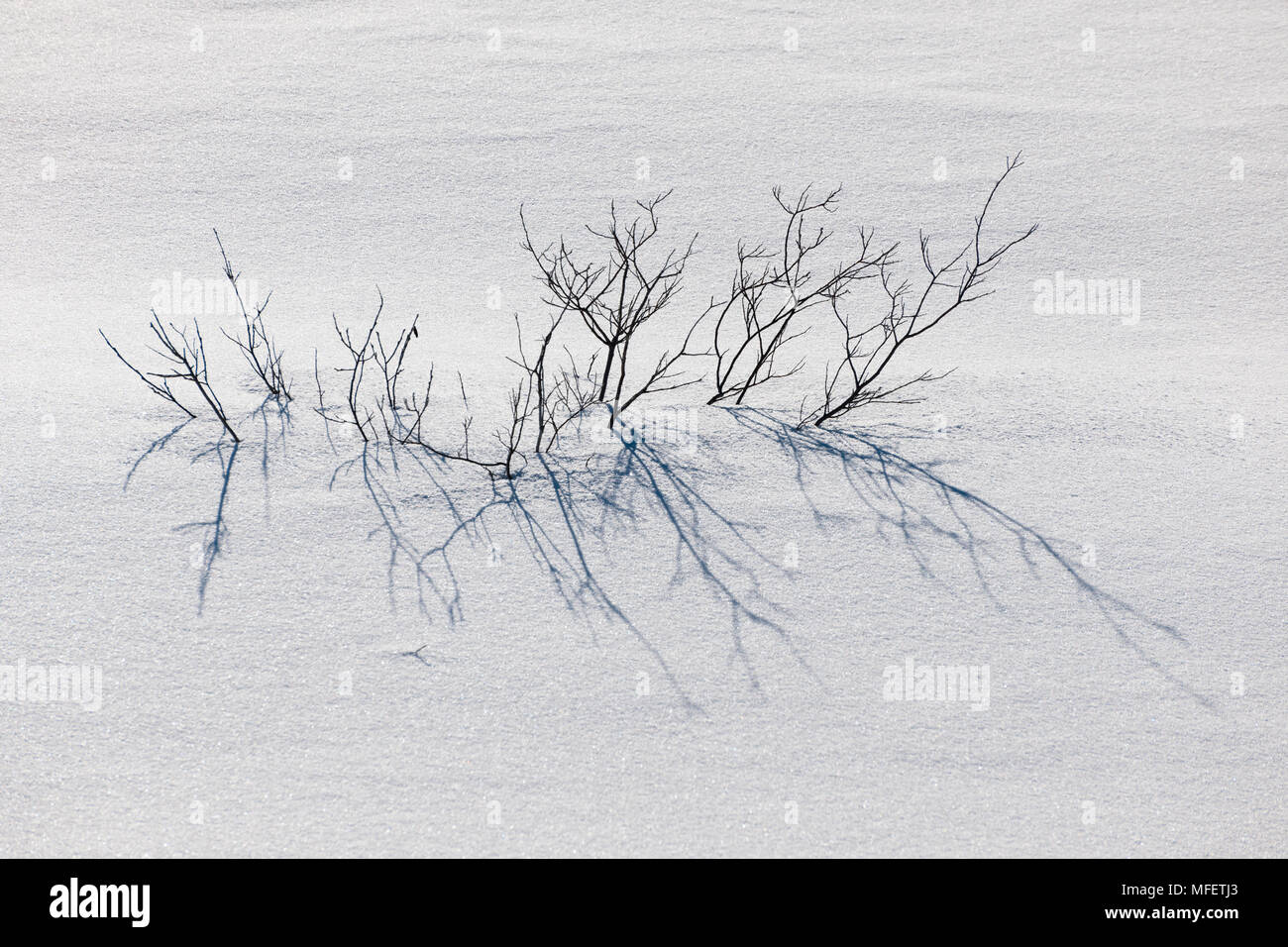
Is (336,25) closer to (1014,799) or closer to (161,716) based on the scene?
(161,716)

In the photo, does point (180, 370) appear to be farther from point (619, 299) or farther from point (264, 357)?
point (619, 299)

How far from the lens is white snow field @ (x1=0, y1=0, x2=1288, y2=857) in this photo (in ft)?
9.07

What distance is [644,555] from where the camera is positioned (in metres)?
3.58

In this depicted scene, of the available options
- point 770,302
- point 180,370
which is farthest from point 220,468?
point 770,302

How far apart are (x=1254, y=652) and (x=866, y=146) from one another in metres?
5.19

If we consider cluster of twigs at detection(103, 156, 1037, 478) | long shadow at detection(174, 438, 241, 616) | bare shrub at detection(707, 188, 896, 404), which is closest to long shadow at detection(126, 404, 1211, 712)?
long shadow at detection(174, 438, 241, 616)

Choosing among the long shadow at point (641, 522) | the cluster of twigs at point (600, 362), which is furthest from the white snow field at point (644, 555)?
the cluster of twigs at point (600, 362)

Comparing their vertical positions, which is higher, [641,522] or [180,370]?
[180,370]

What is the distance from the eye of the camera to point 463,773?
2.81 m

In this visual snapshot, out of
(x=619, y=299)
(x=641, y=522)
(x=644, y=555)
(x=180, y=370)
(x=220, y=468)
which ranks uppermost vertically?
(x=619, y=299)

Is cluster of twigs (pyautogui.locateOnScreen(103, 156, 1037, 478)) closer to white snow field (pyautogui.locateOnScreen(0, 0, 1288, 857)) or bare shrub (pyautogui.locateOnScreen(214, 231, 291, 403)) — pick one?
bare shrub (pyautogui.locateOnScreen(214, 231, 291, 403))

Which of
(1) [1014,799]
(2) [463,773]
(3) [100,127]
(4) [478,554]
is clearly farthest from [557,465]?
(3) [100,127]

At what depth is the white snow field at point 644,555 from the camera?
9.07 ft

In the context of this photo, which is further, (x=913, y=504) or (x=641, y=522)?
(x=913, y=504)
